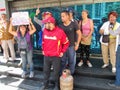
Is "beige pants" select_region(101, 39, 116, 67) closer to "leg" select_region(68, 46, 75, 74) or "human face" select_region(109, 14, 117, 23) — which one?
"human face" select_region(109, 14, 117, 23)

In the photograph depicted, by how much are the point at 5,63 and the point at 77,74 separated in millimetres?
2801

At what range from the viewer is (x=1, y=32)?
275 inches

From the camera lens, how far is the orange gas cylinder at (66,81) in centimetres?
510

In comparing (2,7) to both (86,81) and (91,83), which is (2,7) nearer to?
(86,81)

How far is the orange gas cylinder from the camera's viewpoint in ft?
16.7

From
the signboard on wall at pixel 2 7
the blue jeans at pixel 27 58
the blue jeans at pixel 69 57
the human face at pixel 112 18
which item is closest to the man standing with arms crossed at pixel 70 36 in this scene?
the blue jeans at pixel 69 57

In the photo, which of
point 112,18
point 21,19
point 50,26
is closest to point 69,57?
point 50,26

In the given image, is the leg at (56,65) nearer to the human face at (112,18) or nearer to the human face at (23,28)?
the human face at (23,28)

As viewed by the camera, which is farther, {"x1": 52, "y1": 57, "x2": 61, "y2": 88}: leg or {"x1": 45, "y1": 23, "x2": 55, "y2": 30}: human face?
{"x1": 52, "y1": 57, "x2": 61, "y2": 88}: leg

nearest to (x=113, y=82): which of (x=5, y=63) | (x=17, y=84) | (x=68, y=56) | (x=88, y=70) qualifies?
(x=88, y=70)

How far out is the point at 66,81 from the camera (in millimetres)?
5098

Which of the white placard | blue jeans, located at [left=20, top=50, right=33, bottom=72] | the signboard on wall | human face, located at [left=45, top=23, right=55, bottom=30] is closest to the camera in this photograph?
human face, located at [left=45, top=23, right=55, bottom=30]

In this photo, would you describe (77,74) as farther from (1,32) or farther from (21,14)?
(1,32)

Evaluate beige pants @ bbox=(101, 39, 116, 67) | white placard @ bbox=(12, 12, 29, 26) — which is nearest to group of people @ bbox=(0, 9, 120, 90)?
A: beige pants @ bbox=(101, 39, 116, 67)
